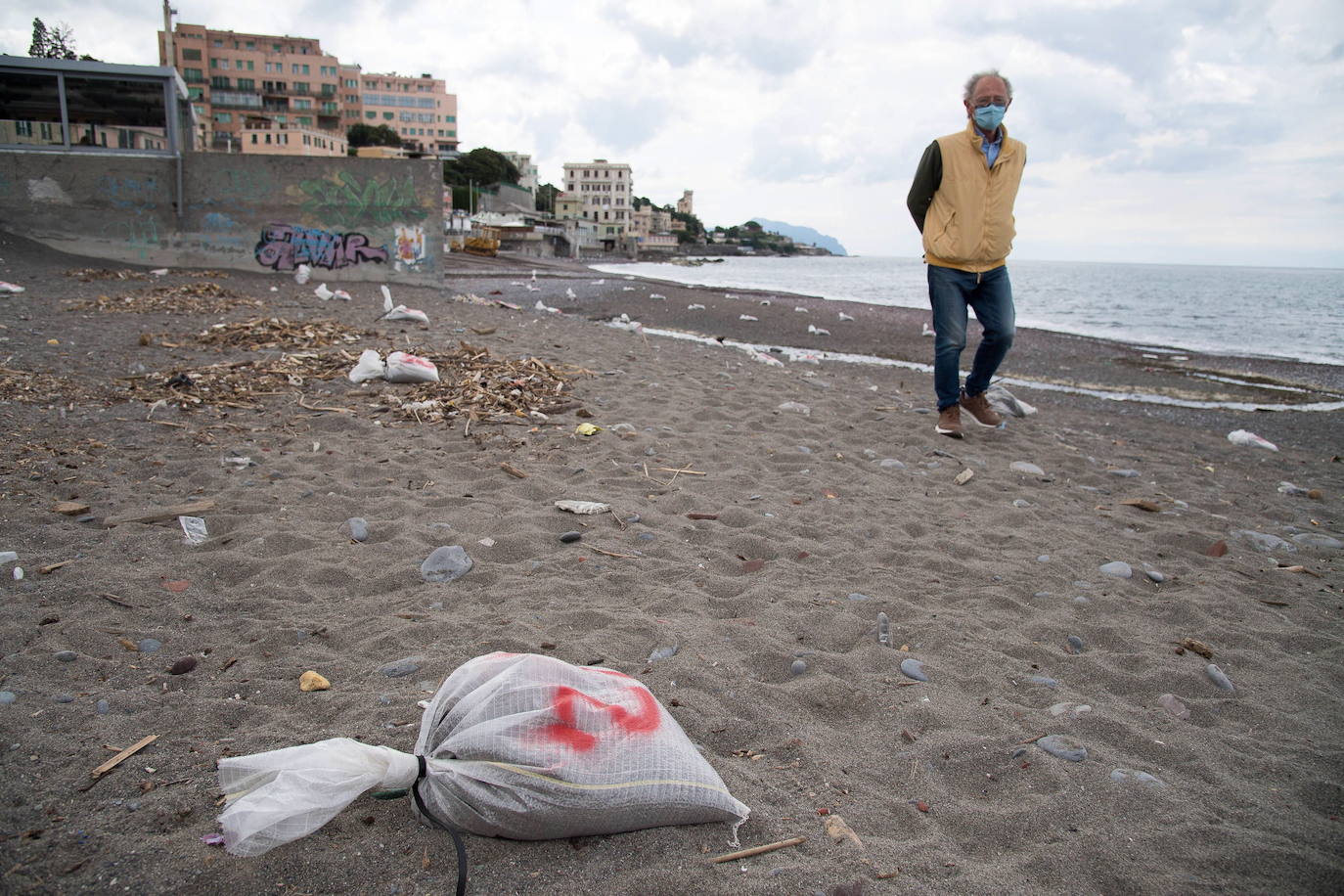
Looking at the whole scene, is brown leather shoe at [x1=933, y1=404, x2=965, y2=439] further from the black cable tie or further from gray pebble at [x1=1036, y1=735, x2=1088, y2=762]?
the black cable tie

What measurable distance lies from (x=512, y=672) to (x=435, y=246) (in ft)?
43.4

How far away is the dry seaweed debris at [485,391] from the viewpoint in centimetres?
427

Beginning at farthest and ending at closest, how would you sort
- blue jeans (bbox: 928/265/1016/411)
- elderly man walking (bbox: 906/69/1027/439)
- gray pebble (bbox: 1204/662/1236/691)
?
blue jeans (bbox: 928/265/1016/411) → elderly man walking (bbox: 906/69/1027/439) → gray pebble (bbox: 1204/662/1236/691)

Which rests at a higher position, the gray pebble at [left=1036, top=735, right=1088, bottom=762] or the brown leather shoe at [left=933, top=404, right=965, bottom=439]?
the brown leather shoe at [left=933, top=404, right=965, bottom=439]

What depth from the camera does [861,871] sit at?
134cm

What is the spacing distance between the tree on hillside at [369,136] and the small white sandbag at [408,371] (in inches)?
2888

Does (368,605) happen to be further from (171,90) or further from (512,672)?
(171,90)

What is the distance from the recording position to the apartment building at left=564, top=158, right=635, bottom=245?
4375 inches

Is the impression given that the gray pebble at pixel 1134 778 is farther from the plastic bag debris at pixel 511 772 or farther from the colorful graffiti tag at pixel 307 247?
the colorful graffiti tag at pixel 307 247

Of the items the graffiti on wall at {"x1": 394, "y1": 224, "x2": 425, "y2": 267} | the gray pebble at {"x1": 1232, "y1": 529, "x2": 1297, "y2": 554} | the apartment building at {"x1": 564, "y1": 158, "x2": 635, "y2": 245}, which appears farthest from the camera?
the apartment building at {"x1": 564, "y1": 158, "x2": 635, "y2": 245}

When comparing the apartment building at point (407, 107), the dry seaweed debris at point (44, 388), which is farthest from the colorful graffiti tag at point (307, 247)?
the apartment building at point (407, 107)

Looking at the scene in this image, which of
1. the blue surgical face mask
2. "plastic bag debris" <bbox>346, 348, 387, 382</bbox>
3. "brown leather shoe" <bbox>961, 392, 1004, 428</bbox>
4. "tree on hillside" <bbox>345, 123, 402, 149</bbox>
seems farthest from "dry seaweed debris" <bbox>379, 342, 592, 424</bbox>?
"tree on hillside" <bbox>345, 123, 402, 149</bbox>

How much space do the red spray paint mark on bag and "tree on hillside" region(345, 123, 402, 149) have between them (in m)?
77.1

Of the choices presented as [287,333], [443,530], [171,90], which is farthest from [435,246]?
[443,530]
